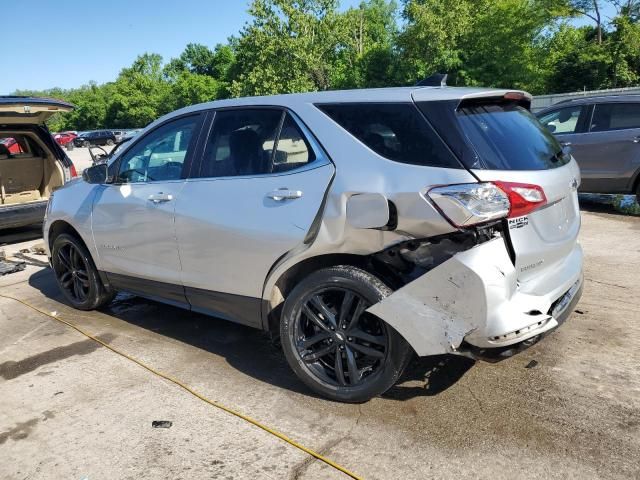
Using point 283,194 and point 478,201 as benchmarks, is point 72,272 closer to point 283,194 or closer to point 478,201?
point 283,194

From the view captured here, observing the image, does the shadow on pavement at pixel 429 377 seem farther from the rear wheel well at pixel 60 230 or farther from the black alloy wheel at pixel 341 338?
the rear wheel well at pixel 60 230

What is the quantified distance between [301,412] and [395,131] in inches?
67.5

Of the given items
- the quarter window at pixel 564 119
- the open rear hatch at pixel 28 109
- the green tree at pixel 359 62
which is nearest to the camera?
the open rear hatch at pixel 28 109

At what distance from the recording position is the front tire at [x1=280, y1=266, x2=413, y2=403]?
2.96 metres

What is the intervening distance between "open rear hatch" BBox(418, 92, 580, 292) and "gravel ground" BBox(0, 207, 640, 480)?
2.59 feet

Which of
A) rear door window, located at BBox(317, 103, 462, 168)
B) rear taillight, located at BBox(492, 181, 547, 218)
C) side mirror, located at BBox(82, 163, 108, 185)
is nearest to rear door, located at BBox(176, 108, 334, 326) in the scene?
rear door window, located at BBox(317, 103, 462, 168)

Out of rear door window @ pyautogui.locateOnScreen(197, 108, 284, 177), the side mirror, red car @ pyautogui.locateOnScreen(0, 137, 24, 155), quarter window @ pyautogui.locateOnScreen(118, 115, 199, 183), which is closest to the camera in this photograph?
rear door window @ pyautogui.locateOnScreen(197, 108, 284, 177)

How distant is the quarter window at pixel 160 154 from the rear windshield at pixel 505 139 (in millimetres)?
2065

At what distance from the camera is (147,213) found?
4.06 m

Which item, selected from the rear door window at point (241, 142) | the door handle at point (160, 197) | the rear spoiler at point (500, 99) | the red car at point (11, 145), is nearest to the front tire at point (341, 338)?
the rear door window at point (241, 142)

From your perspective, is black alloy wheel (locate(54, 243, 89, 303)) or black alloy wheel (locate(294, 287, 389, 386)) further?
black alloy wheel (locate(54, 243, 89, 303))

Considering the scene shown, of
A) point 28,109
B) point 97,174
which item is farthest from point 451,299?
point 28,109

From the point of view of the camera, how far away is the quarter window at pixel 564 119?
28.7 ft

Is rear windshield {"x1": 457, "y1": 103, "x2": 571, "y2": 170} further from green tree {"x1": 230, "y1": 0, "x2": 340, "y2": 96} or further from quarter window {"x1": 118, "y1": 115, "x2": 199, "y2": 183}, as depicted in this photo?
green tree {"x1": 230, "y1": 0, "x2": 340, "y2": 96}
